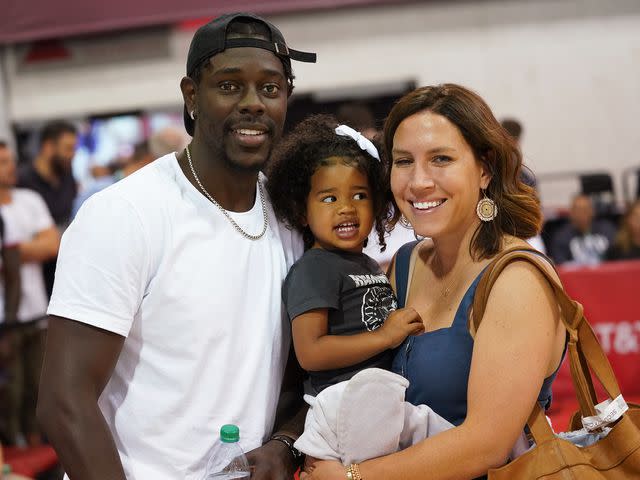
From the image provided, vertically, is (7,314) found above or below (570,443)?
below

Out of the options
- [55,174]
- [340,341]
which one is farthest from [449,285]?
[55,174]

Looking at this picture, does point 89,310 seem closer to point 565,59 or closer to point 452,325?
point 452,325

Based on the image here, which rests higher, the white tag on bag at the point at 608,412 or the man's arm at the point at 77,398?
the man's arm at the point at 77,398

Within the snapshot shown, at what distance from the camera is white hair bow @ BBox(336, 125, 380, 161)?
9.48 feet

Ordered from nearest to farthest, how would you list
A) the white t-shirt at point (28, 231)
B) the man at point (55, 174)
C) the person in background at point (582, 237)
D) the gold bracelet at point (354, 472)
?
1. the gold bracelet at point (354, 472)
2. the white t-shirt at point (28, 231)
3. the man at point (55, 174)
4. the person in background at point (582, 237)

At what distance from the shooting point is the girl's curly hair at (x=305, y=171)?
9.50 feet

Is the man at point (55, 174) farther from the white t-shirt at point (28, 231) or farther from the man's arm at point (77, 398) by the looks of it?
the man's arm at point (77, 398)

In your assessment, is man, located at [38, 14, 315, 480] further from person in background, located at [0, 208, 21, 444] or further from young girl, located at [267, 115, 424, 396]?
person in background, located at [0, 208, 21, 444]

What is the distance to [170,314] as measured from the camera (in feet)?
7.95

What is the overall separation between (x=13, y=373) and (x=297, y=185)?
12.9ft

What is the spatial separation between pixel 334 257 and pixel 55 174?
19.2ft

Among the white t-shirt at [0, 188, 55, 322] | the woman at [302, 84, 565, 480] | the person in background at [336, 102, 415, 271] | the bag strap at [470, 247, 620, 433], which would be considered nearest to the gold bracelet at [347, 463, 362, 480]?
the woman at [302, 84, 565, 480]

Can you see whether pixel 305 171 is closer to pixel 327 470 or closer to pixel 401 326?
pixel 401 326

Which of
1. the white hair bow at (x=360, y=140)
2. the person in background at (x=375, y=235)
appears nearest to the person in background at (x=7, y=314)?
the person in background at (x=375, y=235)
